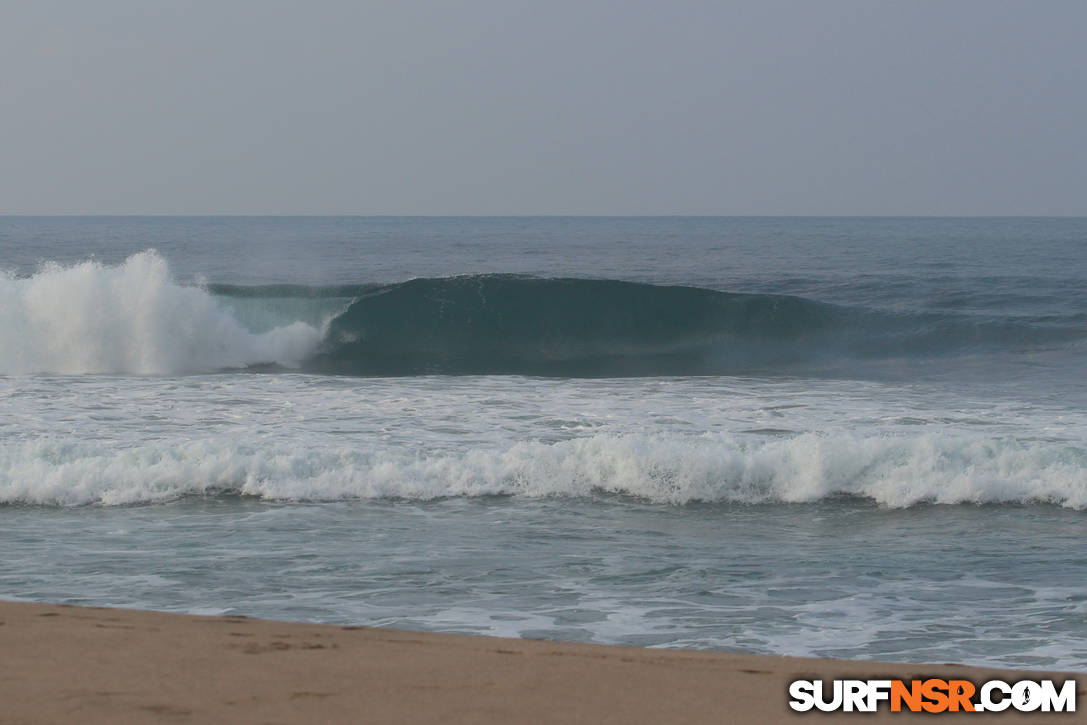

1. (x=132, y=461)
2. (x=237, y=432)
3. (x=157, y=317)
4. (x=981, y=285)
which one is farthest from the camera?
(x=981, y=285)

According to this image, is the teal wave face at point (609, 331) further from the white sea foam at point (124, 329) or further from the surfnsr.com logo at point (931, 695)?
the surfnsr.com logo at point (931, 695)

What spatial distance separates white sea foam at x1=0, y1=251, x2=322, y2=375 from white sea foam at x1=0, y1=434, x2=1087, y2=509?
6724 millimetres

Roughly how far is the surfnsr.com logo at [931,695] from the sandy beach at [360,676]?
0.05m

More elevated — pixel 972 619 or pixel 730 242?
pixel 730 242

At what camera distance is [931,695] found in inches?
136

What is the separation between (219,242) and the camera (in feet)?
152

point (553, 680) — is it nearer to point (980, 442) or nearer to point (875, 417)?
point (980, 442)

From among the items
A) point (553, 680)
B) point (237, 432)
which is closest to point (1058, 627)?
point (553, 680)

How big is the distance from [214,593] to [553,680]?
264 centimetres

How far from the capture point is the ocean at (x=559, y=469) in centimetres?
537

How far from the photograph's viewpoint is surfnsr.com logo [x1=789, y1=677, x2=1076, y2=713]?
3328 millimetres

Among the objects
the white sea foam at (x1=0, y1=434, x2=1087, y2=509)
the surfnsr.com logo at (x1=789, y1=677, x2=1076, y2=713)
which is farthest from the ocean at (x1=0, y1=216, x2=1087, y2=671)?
the surfnsr.com logo at (x1=789, y1=677, x2=1076, y2=713)

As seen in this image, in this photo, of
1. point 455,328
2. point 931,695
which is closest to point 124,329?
point 455,328

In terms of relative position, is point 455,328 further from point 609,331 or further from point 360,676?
point 360,676
